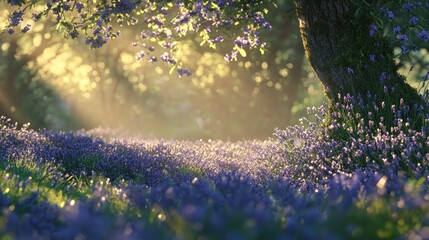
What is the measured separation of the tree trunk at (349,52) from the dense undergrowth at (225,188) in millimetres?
361

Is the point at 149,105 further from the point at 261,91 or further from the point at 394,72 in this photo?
the point at 394,72

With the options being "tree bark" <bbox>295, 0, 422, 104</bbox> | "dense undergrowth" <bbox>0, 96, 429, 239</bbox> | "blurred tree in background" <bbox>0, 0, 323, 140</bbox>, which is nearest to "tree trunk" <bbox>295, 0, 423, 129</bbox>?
"tree bark" <bbox>295, 0, 422, 104</bbox>

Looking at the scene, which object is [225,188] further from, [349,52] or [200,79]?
[200,79]

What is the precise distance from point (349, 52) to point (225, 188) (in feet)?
15.4

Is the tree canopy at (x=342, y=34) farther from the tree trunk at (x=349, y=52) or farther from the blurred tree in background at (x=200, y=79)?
the blurred tree in background at (x=200, y=79)

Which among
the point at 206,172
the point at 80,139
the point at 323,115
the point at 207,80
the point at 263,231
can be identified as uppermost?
the point at 207,80

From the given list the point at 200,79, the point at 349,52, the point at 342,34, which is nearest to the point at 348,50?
the point at 349,52

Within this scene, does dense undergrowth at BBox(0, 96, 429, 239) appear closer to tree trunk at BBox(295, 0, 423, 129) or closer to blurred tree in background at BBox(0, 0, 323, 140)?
tree trunk at BBox(295, 0, 423, 129)

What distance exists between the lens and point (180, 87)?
156 feet

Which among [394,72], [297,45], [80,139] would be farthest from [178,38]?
[297,45]

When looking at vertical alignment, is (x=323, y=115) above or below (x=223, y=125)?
below

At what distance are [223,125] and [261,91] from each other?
10.3 feet

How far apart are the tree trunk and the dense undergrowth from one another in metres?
0.36

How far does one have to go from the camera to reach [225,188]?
4125mm
